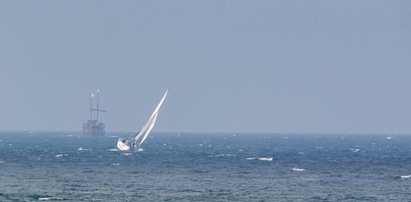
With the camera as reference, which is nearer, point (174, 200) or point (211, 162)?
point (174, 200)

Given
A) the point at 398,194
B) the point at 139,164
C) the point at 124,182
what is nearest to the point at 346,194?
the point at 398,194

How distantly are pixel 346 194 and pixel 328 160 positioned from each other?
75666 mm

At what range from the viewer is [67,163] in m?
161

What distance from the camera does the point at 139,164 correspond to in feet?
526


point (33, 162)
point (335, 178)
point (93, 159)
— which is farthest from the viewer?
point (93, 159)

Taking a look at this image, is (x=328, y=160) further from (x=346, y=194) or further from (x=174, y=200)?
(x=174, y=200)

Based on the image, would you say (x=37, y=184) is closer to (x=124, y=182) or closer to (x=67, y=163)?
(x=124, y=182)

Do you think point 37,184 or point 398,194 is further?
point 37,184

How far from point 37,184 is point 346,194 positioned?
115 feet

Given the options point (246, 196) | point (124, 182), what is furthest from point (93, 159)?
point (246, 196)

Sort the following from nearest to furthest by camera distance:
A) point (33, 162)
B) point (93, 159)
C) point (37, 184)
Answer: point (37, 184), point (33, 162), point (93, 159)

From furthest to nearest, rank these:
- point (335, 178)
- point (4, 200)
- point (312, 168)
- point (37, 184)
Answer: point (312, 168)
point (335, 178)
point (37, 184)
point (4, 200)

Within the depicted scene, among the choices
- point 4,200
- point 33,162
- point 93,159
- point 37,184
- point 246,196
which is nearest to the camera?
point 4,200

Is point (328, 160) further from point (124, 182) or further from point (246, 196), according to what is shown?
point (246, 196)
